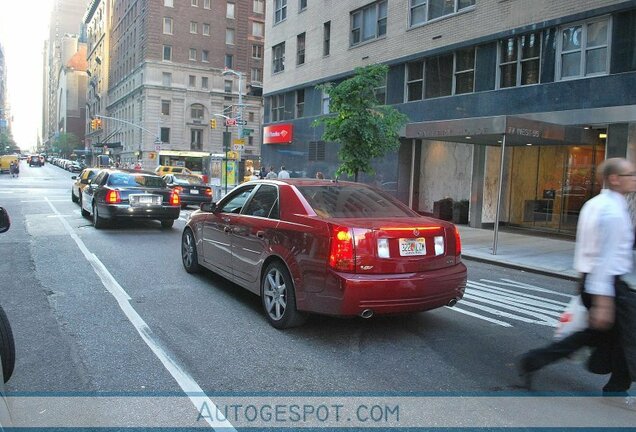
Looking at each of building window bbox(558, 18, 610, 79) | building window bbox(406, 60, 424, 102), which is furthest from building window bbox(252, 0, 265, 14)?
building window bbox(558, 18, 610, 79)

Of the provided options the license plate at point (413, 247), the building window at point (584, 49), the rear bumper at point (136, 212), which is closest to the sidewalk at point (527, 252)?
the building window at point (584, 49)

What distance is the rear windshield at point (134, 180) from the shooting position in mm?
13641

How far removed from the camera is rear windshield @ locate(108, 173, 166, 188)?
44.8ft

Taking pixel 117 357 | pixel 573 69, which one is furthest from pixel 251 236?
pixel 573 69

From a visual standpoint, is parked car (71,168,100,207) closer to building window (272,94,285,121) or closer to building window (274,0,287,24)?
building window (272,94,285,121)

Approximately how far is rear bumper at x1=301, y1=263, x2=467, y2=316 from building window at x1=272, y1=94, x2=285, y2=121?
2650 centimetres

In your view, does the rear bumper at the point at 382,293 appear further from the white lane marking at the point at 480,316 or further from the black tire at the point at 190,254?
the black tire at the point at 190,254


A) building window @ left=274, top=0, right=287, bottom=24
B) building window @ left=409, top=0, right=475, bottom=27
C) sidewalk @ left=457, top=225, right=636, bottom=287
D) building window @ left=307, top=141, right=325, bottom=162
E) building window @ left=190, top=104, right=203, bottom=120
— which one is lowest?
sidewalk @ left=457, top=225, right=636, bottom=287

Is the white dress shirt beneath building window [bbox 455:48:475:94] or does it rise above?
beneath

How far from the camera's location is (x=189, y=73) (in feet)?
227

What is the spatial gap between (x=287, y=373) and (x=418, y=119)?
17084 mm

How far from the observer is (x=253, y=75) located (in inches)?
2950

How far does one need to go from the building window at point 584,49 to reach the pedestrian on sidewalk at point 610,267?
40.7ft

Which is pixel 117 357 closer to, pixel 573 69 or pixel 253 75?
pixel 573 69
